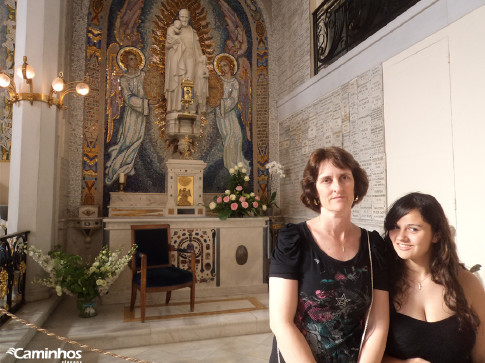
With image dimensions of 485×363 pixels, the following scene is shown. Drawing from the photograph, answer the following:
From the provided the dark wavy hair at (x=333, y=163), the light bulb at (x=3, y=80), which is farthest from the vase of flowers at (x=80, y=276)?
the dark wavy hair at (x=333, y=163)

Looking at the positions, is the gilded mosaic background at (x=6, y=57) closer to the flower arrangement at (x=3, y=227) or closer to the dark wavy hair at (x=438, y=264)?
the flower arrangement at (x=3, y=227)

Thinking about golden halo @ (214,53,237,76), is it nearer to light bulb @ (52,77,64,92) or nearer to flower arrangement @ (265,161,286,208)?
flower arrangement @ (265,161,286,208)

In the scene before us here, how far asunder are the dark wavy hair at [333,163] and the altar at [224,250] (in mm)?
4128

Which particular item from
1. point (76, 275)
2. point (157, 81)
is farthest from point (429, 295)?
point (157, 81)

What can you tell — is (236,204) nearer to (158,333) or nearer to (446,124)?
(158,333)

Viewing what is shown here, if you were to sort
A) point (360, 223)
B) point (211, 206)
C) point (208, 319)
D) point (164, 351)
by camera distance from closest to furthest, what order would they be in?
point (164, 351)
point (208, 319)
point (360, 223)
point (211, 206)

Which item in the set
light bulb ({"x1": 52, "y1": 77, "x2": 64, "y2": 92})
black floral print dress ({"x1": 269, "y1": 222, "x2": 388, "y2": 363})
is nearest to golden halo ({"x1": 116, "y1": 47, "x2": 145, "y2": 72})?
light bulb ({"x1": 52, "y1": 77, "x2": 64, "y2": 92})

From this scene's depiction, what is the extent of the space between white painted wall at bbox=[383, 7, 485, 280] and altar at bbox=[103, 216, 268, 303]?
2.51m

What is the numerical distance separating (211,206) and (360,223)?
2408 millimetres

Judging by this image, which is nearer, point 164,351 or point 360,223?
point 164,351

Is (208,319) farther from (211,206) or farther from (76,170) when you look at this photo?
(76,170)

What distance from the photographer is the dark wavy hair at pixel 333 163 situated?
4.86 ft

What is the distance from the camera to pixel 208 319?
4.36 m

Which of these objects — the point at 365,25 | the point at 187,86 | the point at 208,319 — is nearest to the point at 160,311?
the point at 208,319
